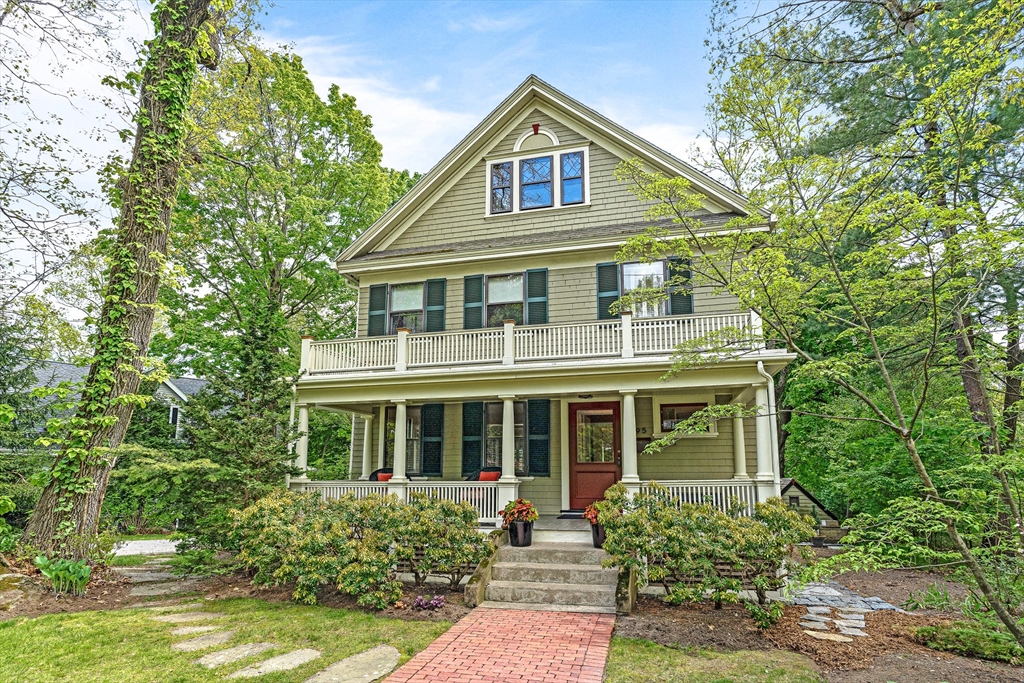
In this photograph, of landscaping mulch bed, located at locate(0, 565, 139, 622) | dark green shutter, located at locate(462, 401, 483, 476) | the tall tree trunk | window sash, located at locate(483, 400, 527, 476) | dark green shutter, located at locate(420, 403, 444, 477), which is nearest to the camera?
landscaping mulch bed, located at locate(0, 565, 139, 622)

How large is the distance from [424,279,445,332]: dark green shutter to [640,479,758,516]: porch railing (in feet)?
18.8

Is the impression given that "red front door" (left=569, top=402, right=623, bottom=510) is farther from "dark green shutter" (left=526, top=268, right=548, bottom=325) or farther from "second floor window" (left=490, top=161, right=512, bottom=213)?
"second floor window" (left=490, top=161, right=512, bottom=213)

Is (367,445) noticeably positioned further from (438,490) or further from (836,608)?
(836,608)

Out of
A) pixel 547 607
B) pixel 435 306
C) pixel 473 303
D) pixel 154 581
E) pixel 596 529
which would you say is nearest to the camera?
pixel 547 607

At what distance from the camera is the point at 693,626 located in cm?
689

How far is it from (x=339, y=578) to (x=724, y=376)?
680 cm

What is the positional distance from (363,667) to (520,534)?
12.7ft

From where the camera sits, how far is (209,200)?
17.2 metres

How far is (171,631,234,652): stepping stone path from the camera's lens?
19.8 ft

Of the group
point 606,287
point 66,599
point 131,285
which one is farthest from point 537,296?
point 66,599

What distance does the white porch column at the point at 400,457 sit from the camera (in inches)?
413

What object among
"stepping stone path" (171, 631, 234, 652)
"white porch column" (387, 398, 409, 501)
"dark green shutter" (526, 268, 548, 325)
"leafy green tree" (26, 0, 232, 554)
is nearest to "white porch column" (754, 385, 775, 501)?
"dark green shutter" (526, 268, 548, 325)

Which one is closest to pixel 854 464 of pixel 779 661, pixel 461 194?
pixel 779 661

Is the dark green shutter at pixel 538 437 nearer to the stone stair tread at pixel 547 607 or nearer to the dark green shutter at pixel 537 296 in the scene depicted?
the dark green shutter at pixel 537 296
